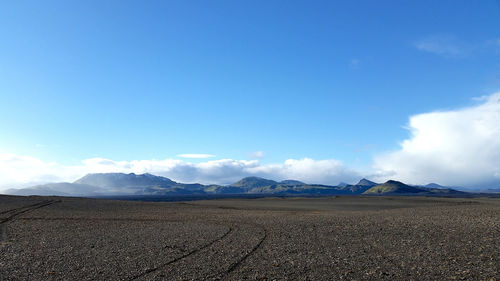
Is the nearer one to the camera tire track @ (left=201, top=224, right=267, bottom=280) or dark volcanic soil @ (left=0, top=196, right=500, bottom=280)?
tire track @ (left=201, top=224, right=267, bottom=280)

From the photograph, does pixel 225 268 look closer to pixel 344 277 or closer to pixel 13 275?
pixel 344 277

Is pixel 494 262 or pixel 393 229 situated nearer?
pixel 494 262

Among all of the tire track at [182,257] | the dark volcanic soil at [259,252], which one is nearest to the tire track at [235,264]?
the dark volcanic soil at [259,252]

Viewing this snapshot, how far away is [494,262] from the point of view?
50.2 feet

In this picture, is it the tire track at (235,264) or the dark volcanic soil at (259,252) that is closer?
the tire track at (235,264)

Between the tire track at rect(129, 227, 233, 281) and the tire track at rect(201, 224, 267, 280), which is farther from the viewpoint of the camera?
the tire track at rect(129, 227, 233, 281)

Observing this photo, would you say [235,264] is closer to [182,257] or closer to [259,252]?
[259,252]

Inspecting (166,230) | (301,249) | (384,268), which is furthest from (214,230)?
(384,268)

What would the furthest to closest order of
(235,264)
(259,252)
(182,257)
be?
1. (259,252)
2. (182,257)
3. (235,264)

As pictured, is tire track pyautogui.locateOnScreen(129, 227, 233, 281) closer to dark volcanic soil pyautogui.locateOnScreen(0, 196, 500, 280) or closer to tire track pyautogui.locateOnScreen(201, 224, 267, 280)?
dark volcanic soil pyautogui.locateOnScreen(0, 196, 500, 280)

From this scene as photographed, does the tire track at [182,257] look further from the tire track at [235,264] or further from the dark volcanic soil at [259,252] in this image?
the tire track at [235,264]

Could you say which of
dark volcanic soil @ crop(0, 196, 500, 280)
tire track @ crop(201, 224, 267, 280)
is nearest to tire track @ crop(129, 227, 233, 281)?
dark volcanic soil @ crop(0, 196, 500, 280)

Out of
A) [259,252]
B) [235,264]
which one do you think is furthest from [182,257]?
[259,252]

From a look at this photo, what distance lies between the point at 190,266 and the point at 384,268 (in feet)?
27.8
